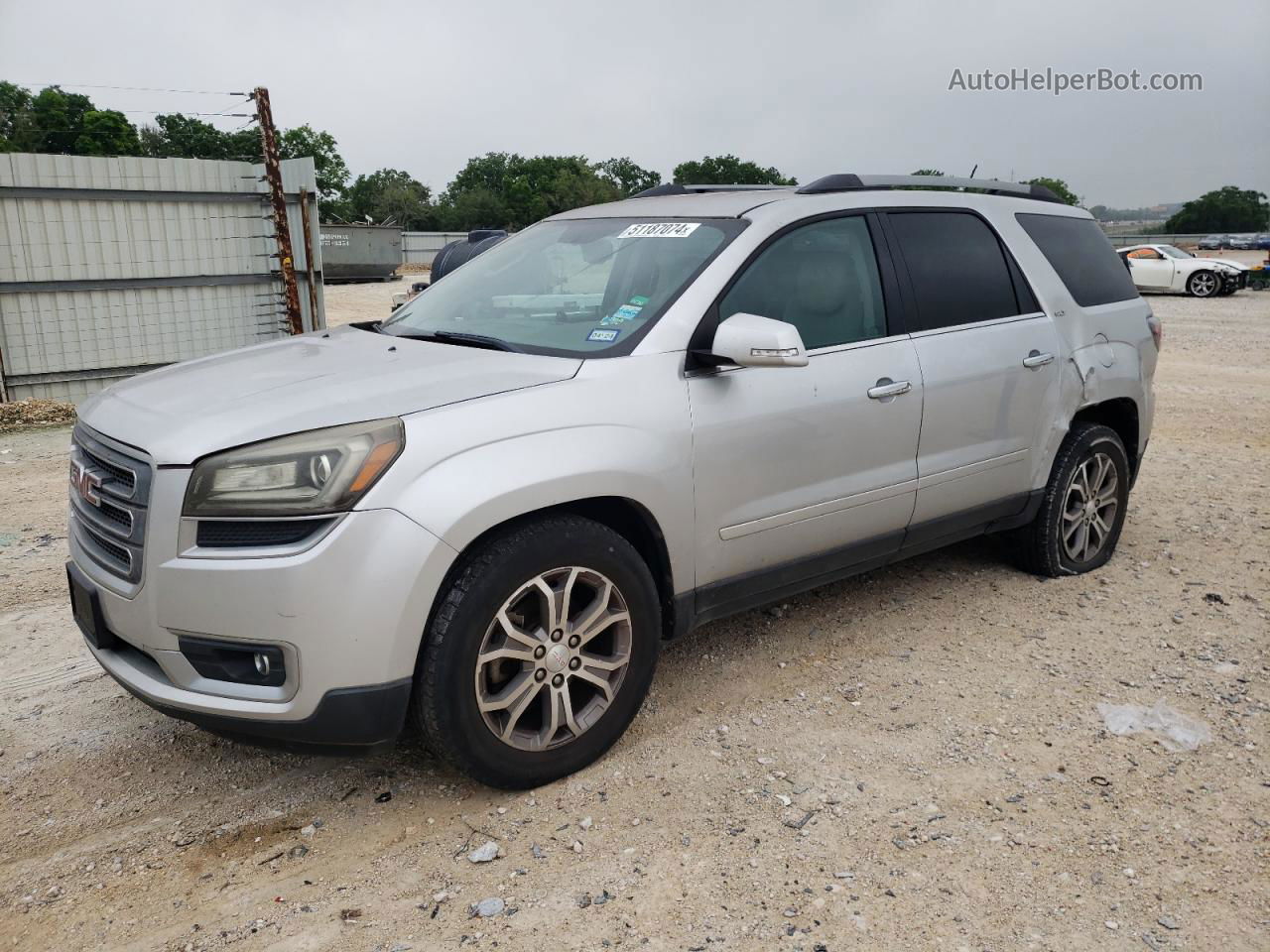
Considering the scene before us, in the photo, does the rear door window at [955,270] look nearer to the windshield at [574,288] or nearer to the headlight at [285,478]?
the windshield at [574,288]

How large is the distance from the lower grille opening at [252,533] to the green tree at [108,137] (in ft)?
221

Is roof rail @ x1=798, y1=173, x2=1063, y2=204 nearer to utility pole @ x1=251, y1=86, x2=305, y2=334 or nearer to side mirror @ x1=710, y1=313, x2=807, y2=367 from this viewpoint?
side mirror @ x1=710, y1=313, x2=807, y2=367

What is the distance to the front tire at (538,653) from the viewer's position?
9.25ft

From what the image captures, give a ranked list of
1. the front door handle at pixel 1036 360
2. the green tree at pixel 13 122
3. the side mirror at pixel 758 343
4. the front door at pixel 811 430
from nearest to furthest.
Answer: the side mirror at pixel 758 343 < the front door at pixel 811 430 < the front door handle at pixel 1036 360 < the green tree at pixel 13 122

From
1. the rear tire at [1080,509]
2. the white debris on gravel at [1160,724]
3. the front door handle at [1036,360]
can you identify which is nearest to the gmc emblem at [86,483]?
the white debris on gravel at [1160,724]

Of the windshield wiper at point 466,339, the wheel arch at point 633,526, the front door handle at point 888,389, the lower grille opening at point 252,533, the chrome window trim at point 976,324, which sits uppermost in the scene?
the windshield wiper at point 466,339

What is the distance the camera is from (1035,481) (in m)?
4.63

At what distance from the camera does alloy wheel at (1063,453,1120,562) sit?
4918mm

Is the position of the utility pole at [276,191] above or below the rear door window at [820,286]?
above

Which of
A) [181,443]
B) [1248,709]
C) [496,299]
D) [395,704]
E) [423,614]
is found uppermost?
[496,299]

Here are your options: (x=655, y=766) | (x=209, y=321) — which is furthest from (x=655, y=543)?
(x=209, y=321)

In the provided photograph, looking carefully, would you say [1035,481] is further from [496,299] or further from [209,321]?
[209,321]

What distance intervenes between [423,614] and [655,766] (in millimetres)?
998

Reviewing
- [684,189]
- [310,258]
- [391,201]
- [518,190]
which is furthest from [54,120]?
[684,189]
